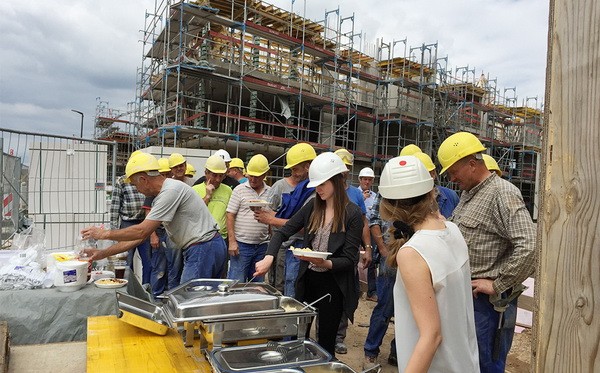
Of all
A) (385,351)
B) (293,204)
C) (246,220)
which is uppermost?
(293,204)

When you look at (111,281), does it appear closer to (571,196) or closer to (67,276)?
(67,276)

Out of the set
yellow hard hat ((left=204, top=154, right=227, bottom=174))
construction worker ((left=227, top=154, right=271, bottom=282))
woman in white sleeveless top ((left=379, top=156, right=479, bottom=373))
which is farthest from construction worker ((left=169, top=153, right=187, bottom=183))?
woman in white sleeveless top ((left=379, top=156, right=479, bottom=373))

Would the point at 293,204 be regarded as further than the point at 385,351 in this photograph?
No

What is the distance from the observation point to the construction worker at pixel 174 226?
3166 mm

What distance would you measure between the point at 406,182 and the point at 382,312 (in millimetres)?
2579

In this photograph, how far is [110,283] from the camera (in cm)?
327

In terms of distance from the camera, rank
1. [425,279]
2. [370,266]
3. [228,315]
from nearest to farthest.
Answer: [425,279]
[228,315]
[370,266]

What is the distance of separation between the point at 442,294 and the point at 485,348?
1295 mm

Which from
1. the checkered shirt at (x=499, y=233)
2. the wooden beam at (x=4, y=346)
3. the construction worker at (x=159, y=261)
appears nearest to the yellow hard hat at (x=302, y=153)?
the checkered shirt at (x=499, y=233)

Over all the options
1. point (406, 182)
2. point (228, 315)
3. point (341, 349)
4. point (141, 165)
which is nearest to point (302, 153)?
point (141, 165)

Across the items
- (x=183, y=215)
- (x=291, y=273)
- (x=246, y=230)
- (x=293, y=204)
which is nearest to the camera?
(x=183, y=215)

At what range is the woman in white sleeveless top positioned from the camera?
1442mm

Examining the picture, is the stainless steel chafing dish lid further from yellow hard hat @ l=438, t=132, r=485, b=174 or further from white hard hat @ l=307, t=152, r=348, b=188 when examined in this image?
yellow hard hat @ l=438, t=132, r=485, b=174

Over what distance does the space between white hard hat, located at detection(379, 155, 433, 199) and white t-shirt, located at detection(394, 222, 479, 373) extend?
0.54 feet
